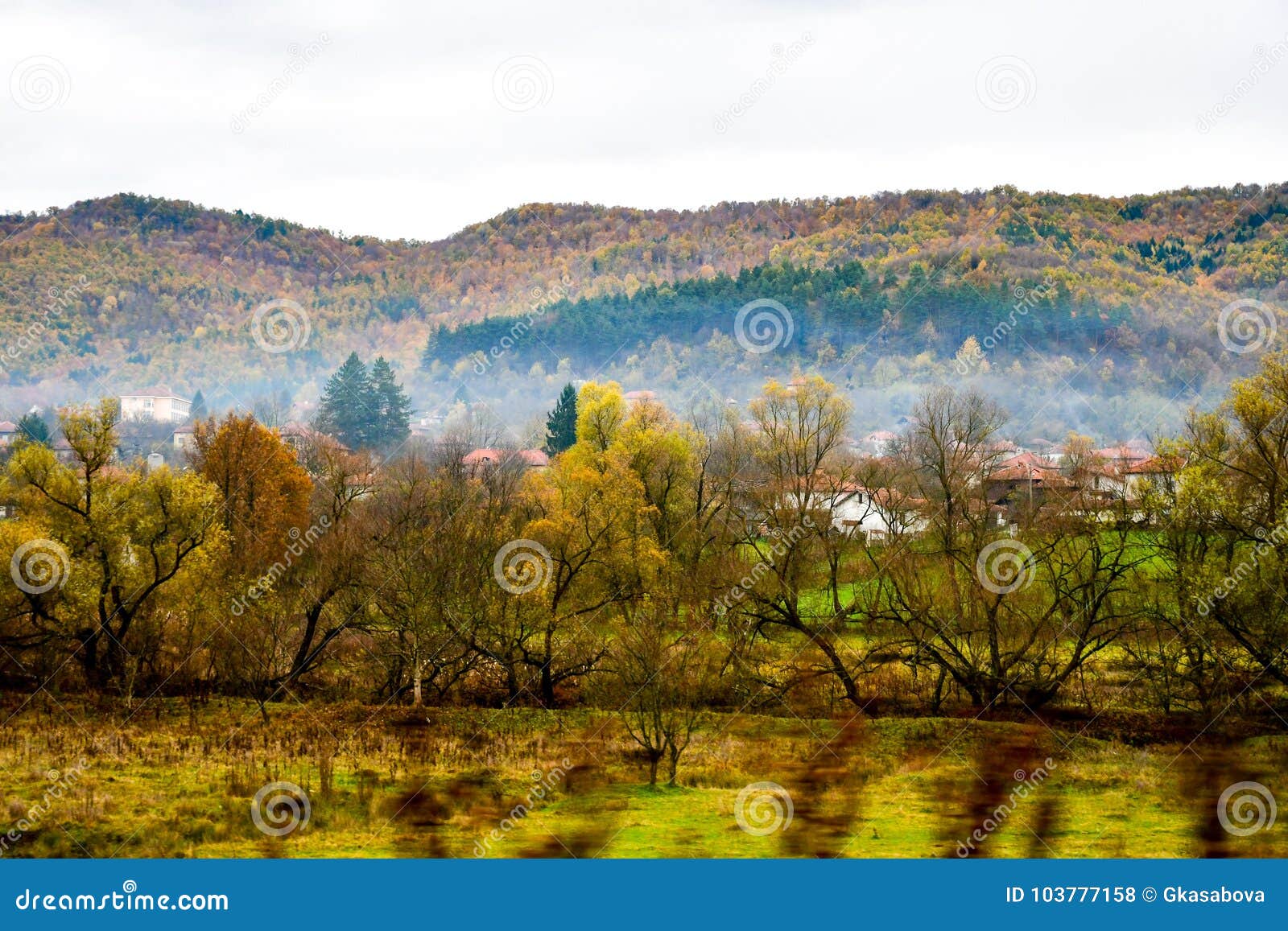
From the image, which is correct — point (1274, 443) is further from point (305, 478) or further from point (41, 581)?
point (305, 478)

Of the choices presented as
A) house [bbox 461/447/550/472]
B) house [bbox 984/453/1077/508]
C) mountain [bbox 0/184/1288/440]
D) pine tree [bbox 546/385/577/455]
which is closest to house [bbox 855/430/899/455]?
pine tree [bbox 546/385/577/455]

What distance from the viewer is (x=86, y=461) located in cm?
3216

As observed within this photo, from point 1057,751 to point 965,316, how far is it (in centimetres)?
12005

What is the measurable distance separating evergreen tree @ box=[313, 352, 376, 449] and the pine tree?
1895 cm

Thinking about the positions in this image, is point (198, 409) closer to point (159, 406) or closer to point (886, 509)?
point (159, 406)

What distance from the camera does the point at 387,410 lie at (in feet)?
347

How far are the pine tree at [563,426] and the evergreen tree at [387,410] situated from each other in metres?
17.7

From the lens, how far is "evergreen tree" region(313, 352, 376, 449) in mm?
101000

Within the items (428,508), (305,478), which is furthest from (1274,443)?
(305,478)

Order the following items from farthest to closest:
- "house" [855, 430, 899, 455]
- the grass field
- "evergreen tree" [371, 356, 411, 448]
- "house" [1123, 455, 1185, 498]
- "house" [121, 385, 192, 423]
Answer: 1. "house" [121, 385, 192, 423]
2. "evergreen tree" [371, 356, 411, 448]
3. "house" [855, 430, 899, 455]
4. "house" [1123, 455, 1185, 498]
5. the grass field

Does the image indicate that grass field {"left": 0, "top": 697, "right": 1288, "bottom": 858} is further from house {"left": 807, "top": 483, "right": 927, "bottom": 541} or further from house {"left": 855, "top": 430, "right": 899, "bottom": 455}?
house {"left": 855, "top": 430, "right": 899, "bottom": 455}

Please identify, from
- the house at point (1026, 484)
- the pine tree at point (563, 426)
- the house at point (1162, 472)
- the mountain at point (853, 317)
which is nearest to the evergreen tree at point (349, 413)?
the pine tree at point (563, 426)

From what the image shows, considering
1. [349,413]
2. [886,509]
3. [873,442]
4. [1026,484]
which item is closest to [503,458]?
[886,509]

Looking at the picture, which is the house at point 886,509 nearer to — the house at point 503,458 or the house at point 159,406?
the house at point 503,458
